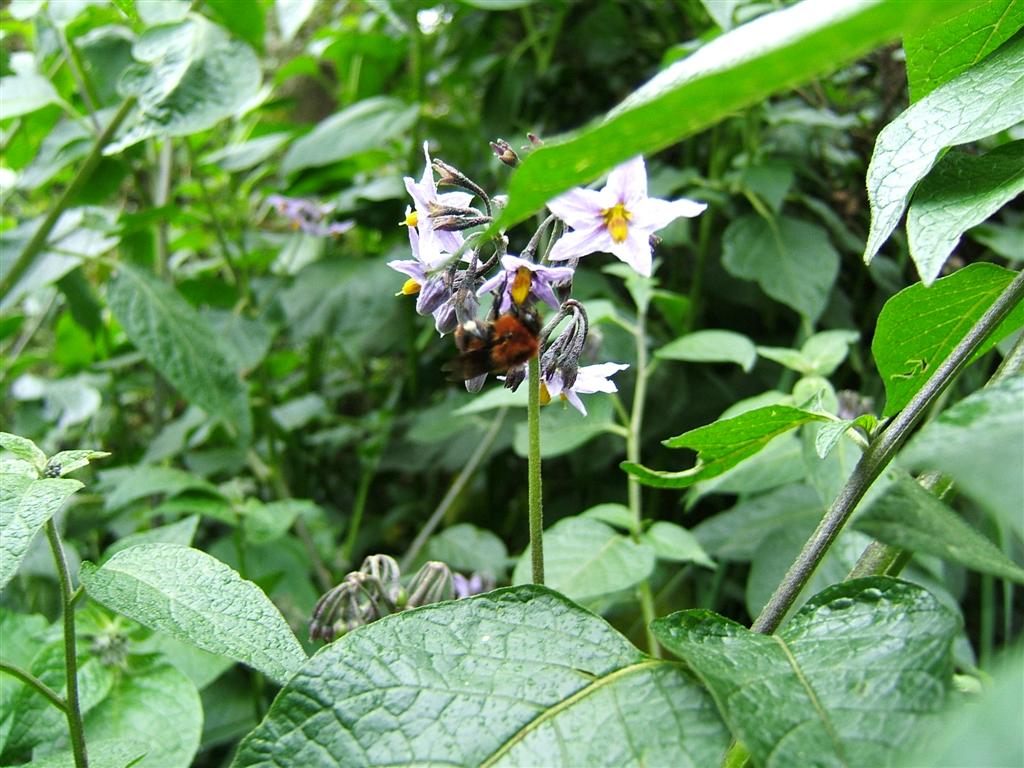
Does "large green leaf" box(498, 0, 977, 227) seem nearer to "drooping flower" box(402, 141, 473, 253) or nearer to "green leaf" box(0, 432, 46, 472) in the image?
"drooping flower" box(402, 141, 473, 253)

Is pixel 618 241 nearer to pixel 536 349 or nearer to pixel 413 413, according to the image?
pixel 536 349

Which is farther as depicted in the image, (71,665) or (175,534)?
(175,534)

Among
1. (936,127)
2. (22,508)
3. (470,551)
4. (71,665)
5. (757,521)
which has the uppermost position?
(936,127)

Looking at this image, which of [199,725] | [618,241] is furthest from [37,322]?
[618,241]

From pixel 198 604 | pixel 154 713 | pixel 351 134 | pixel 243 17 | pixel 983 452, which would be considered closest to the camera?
pixel 983 452

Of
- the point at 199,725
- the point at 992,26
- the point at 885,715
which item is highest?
the point at 992,26

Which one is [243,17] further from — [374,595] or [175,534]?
[374,595]

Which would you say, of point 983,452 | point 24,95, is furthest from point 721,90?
point 24,95
